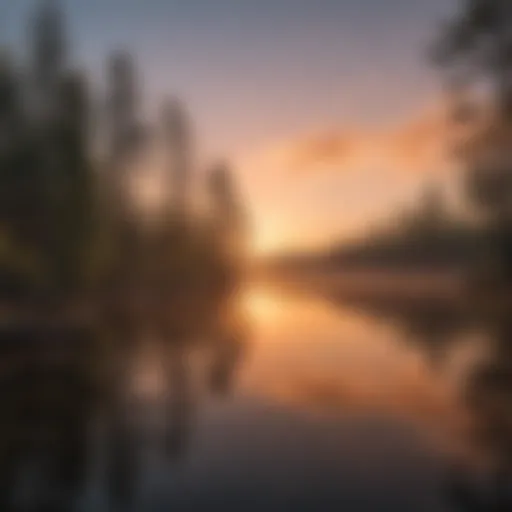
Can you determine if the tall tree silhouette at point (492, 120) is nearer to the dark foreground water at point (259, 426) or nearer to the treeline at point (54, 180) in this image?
the dark foreground water at point (259, 426)

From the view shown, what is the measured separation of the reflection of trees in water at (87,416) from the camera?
4.72m

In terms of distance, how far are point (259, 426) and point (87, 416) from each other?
185 cm

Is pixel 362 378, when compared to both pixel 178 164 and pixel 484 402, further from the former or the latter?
pixel 178 164

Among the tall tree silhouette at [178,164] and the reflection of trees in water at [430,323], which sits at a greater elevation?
the tall tree silhouette at [178,164]

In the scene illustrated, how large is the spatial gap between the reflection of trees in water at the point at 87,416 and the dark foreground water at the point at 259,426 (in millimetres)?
24

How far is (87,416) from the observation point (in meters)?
6.66

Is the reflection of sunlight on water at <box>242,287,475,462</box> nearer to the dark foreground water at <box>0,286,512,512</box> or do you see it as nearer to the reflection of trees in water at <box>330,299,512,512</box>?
the dark foreground water at <box>0,286,512,512</box>

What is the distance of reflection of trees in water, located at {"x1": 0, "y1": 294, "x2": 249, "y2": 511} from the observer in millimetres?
4719

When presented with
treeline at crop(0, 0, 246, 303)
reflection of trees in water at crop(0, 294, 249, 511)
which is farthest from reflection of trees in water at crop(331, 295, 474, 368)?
treeline at crop(0, 0, 246, 303)

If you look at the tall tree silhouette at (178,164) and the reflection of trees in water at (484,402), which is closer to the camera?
the reflection of trees in water at (484,402)

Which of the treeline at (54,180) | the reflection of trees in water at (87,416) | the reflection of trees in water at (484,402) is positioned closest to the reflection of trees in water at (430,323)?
the reflection of trees in water at (484,402)

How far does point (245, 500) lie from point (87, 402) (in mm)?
3458

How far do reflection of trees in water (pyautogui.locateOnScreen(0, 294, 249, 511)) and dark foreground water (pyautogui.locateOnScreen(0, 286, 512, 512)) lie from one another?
0.08 feet

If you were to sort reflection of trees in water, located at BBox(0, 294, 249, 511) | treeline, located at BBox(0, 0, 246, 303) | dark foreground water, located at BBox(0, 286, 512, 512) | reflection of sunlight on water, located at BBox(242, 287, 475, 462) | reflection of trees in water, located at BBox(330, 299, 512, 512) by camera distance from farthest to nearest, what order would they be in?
treeline, located at BBox(0, 0, 246, 303), reflection of sunlight on water, located at BBox(242, 287, 475, 462), reflection of trees in water, located at BBox(0, 294, 249, 511), dark foreground water, located at BBox(0, 286, 512, 512), reflection of trees in water, located at BBox(330, 299, 512, 512)
